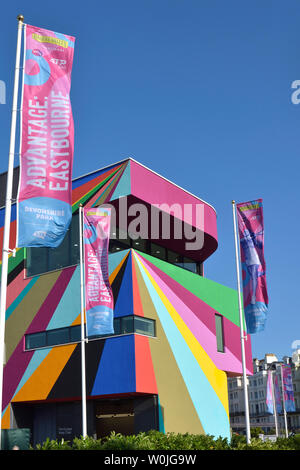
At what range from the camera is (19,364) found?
2995cm

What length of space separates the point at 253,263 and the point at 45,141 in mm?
12340

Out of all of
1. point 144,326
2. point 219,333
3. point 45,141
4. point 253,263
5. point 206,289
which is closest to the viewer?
point 45,141

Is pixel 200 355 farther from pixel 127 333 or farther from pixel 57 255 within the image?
pixel 57 255

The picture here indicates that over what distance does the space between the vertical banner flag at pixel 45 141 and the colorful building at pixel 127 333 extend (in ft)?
44.1

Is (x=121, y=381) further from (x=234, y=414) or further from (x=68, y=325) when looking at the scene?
(x=234, y=414)

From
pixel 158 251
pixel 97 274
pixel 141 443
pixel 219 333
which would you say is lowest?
pixel 141 443

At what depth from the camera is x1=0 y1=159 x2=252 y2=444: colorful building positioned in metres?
26.5

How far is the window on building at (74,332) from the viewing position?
2652 cm

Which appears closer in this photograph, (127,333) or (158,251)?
(127,333)

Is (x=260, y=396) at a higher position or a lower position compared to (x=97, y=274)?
lower

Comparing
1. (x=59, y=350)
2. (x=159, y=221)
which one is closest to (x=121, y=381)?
(x=59, y=350)

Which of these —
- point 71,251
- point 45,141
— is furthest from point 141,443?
point 71,251

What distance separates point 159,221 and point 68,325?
741 cm

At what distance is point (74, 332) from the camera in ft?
92.6
